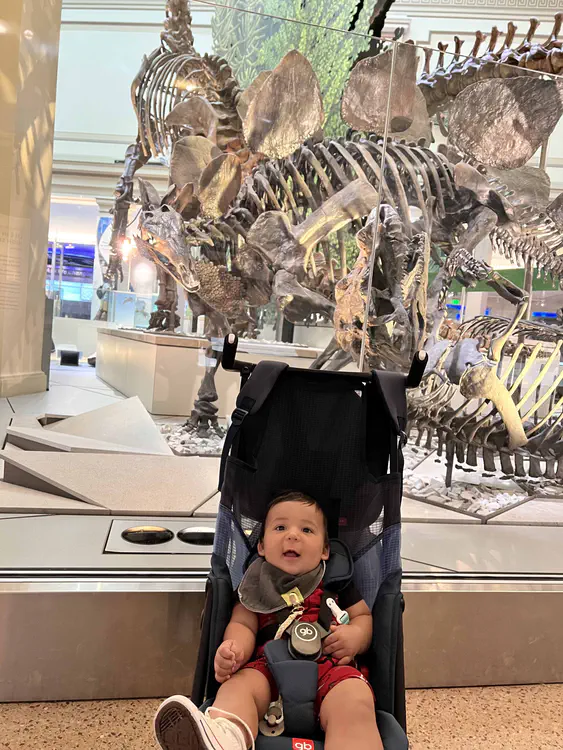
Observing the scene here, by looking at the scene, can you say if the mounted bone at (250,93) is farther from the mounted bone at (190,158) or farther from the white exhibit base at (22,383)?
the white exhibit base at (22,383)

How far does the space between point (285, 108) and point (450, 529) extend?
190 centimetres

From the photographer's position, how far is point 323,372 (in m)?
1.45

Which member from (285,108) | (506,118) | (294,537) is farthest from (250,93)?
(294,537)

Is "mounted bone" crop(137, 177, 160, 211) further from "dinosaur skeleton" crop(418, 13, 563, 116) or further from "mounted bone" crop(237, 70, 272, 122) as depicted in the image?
"dinosaur skeleton" crop(418, 13, 563, 116)

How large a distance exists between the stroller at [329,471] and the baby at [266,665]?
0.05 meters

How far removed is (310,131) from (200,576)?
1.90 metres

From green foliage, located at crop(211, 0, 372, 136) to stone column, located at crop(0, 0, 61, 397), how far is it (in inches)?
27.8

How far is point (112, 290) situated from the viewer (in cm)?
232

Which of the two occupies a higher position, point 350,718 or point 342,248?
point 342,248

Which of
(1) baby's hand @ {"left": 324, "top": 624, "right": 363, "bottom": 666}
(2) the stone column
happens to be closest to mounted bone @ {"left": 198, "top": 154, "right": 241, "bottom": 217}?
(2) the stone column

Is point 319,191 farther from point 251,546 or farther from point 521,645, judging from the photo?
point 521,645

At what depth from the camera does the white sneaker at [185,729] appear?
97 cm

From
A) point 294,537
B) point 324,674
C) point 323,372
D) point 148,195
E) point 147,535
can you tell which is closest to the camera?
point 324,674

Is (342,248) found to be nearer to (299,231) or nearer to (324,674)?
(299,231)
